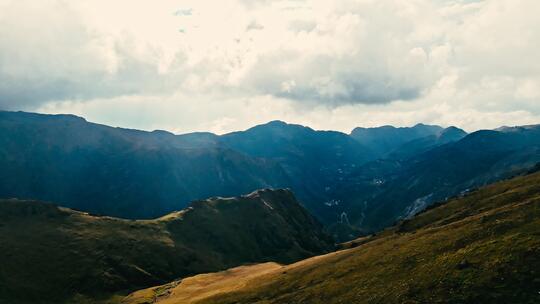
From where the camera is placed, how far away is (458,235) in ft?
279

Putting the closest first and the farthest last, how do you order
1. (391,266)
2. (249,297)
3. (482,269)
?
(482,269), (391,266), (249,297)

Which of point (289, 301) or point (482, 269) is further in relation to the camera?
point (289, 301)

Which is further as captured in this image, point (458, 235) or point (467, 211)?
point (467, 211)

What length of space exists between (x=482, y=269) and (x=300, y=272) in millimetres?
58465

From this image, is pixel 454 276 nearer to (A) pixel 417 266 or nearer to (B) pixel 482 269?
(B) pixel 482 269

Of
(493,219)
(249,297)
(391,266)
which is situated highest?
(493,219)

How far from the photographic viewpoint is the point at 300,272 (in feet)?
383

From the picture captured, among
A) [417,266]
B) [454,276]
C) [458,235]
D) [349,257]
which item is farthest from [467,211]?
[454,276]

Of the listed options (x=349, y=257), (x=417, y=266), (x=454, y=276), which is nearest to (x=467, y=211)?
(x=349, y=257)

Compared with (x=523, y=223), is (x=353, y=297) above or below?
below

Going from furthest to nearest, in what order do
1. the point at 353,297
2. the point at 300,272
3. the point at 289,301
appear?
1. the point at 300,272
2. the point at 289,301
3. the point at 353,297

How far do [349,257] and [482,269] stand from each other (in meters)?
55.2

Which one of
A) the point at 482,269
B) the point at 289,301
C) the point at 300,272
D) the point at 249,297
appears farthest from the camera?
the point at 300,272

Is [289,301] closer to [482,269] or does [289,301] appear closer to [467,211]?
[482,269]
